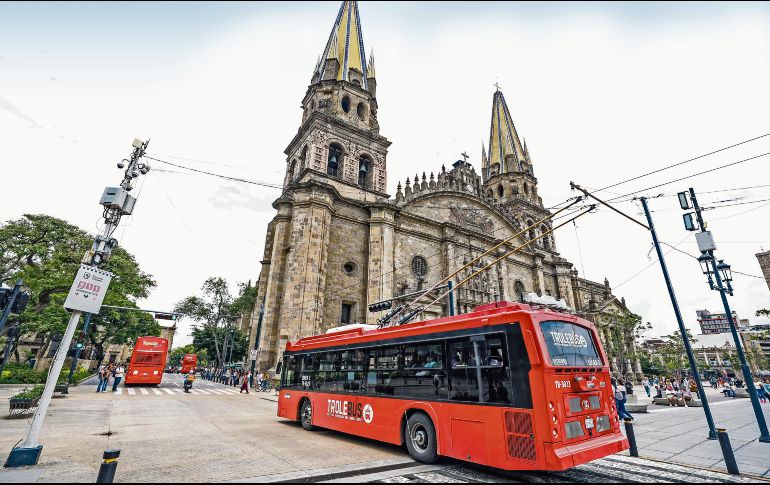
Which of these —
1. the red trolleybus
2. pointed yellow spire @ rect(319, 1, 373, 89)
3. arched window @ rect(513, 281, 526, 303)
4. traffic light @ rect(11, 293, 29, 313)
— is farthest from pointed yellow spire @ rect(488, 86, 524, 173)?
traffic light @ rect(11, 293, 29, 313)

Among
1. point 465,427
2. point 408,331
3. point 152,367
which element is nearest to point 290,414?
point 408,331

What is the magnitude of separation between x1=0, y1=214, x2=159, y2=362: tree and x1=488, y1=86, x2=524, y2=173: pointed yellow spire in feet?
136

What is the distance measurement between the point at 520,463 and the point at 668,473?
9.31 ft

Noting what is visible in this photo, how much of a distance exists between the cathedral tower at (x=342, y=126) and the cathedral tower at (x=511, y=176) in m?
18.1

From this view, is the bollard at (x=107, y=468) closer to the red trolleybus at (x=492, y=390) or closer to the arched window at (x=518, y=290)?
the red trolleybus at (x=492, y=390)

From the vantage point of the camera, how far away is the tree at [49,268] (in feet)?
73.0

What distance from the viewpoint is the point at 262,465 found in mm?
5910

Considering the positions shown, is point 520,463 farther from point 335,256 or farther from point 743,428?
point 335,256

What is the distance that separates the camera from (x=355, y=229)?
25156 millimetres

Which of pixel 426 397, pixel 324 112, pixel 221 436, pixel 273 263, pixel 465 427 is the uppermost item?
pixel 324 112

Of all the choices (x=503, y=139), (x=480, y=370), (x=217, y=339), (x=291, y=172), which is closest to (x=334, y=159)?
(x=291, y=172)

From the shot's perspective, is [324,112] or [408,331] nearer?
[408,331]

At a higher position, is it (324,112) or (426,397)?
(324,112)

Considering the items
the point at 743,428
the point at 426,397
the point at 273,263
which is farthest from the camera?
the point at 273,263
